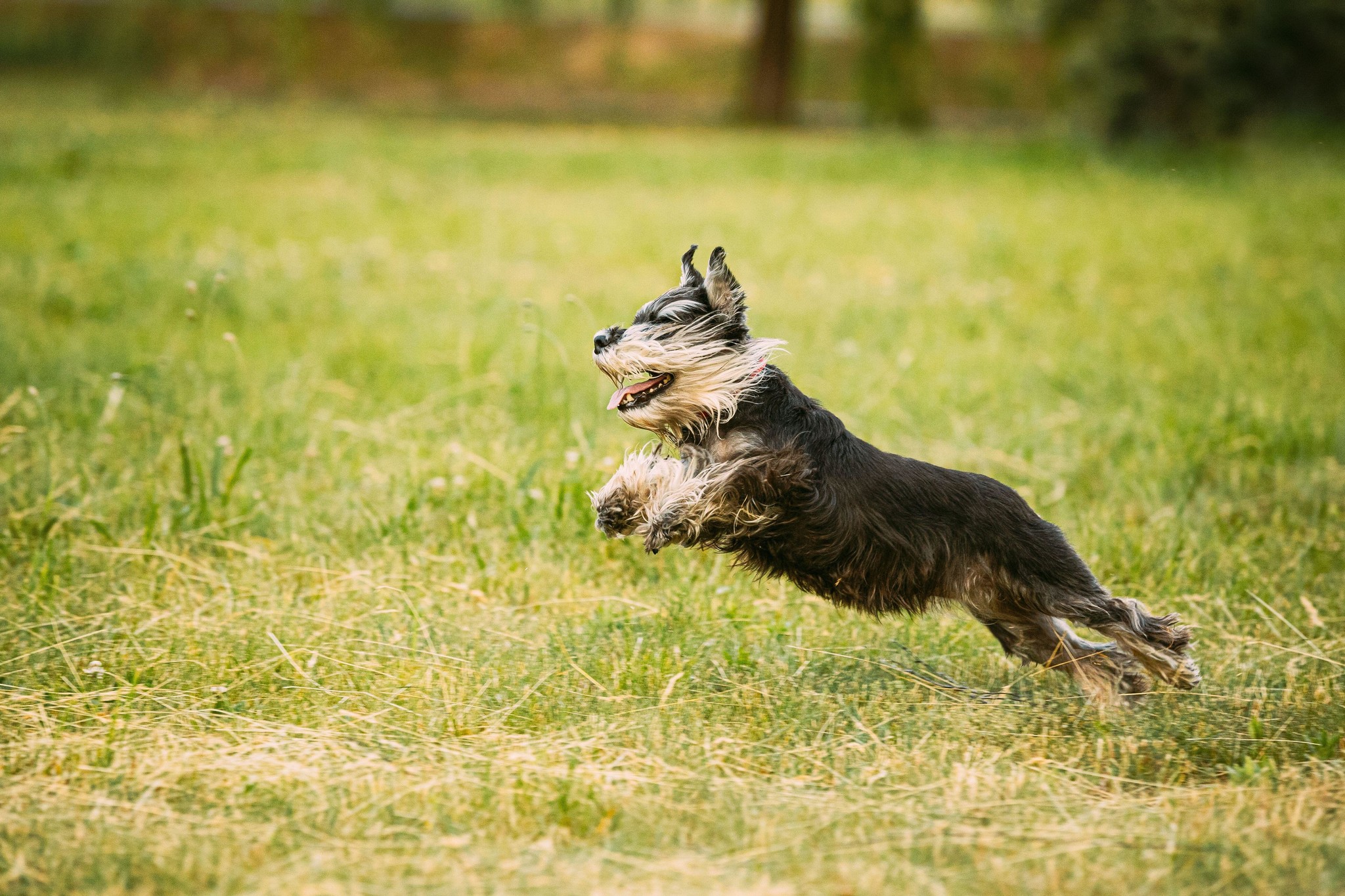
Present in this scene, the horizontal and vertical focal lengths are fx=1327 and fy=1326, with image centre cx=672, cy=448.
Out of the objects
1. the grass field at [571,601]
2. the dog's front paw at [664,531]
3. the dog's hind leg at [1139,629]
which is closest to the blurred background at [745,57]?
the grass field at [571,601]

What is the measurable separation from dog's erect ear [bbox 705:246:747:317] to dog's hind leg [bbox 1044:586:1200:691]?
1.54 meters

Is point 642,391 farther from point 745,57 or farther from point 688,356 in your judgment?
point 745,57

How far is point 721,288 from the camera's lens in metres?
4.64

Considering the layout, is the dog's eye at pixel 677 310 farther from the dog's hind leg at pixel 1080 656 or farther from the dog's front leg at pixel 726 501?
the dog's hind leg at pixel 1080 656

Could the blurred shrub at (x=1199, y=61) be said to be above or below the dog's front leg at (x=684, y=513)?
above

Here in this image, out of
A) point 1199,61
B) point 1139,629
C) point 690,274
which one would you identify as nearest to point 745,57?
point 1199,61

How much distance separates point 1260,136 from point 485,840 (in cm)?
2401

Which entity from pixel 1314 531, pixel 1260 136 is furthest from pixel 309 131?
pixel 1314 531

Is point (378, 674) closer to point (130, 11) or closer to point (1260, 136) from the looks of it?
point (1260, 136)

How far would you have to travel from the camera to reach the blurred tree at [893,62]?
2927 centimetres

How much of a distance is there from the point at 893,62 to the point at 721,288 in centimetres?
2760

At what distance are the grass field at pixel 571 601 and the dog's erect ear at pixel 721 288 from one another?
134cm

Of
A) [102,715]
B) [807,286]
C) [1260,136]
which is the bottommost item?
[102,715]

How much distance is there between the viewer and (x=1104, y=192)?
18.2 metres
